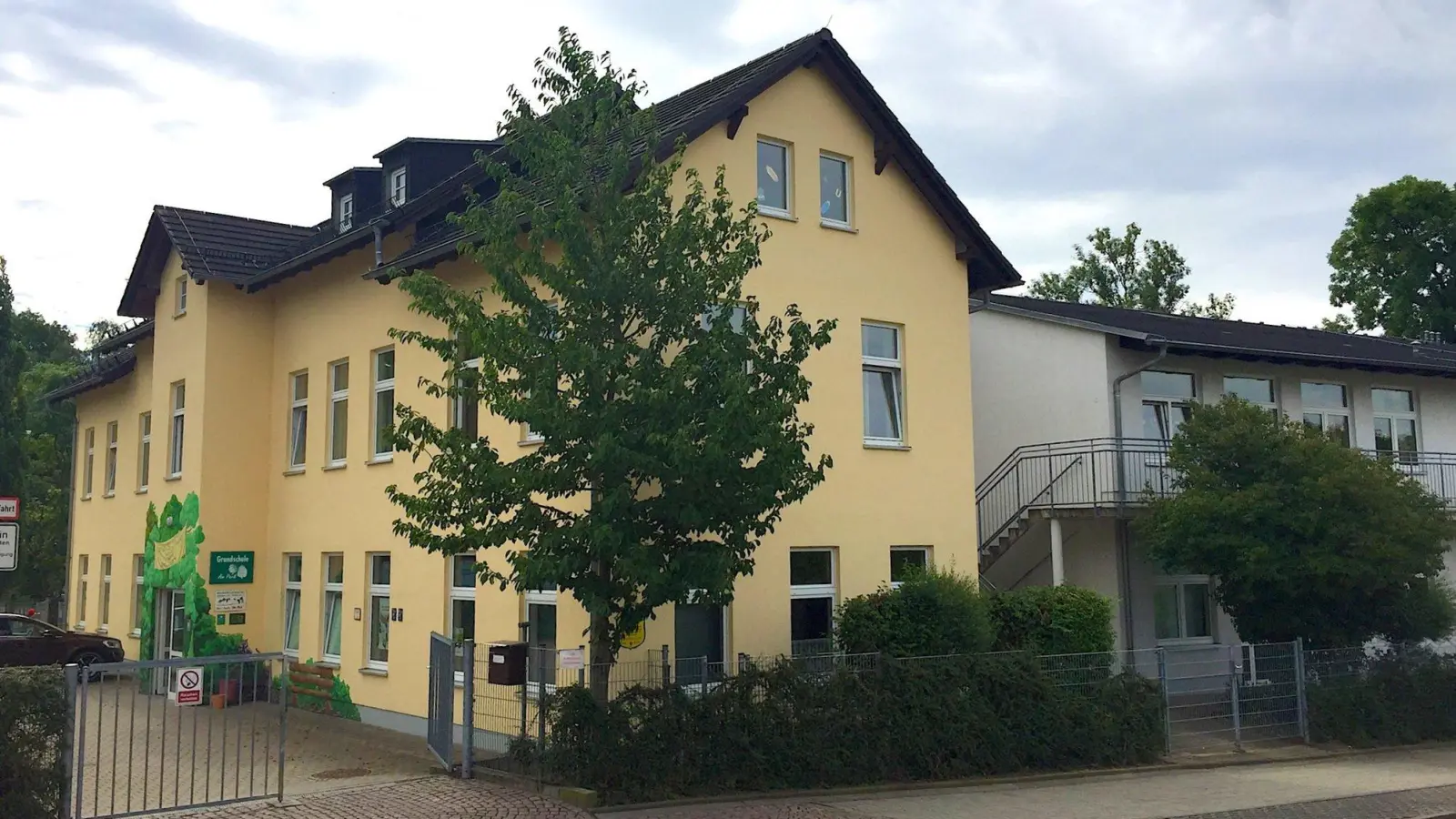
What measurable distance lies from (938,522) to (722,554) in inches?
245

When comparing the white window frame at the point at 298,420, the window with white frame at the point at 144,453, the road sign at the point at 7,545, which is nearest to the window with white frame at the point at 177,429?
the white window frame at the point at 298,420

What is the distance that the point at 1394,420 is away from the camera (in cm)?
2538

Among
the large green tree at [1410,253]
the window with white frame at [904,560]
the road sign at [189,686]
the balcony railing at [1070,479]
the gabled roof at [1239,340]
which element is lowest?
the road sign at [189,686]

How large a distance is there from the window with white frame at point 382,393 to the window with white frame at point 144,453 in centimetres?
949

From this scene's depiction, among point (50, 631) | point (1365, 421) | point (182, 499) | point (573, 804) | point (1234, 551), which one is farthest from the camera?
point (50, 631)

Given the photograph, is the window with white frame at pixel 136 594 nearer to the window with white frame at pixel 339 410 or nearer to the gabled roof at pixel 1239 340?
the window with white frame at pixel 339 410

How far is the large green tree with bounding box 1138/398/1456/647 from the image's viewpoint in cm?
1644

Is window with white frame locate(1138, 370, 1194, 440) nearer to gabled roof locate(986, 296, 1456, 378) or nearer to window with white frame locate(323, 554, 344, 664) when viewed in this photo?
gabled roof locate(986, 296, 1456, 378)

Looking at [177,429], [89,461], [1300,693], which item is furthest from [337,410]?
[1300,693]

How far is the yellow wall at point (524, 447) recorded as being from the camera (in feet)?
52.8

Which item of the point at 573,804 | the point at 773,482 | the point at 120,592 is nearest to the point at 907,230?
the point at 773,482

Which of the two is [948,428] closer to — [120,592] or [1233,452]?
[1233,452]

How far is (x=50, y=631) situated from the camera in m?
26.4

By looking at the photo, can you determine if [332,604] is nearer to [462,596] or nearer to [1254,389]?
[462,596]
